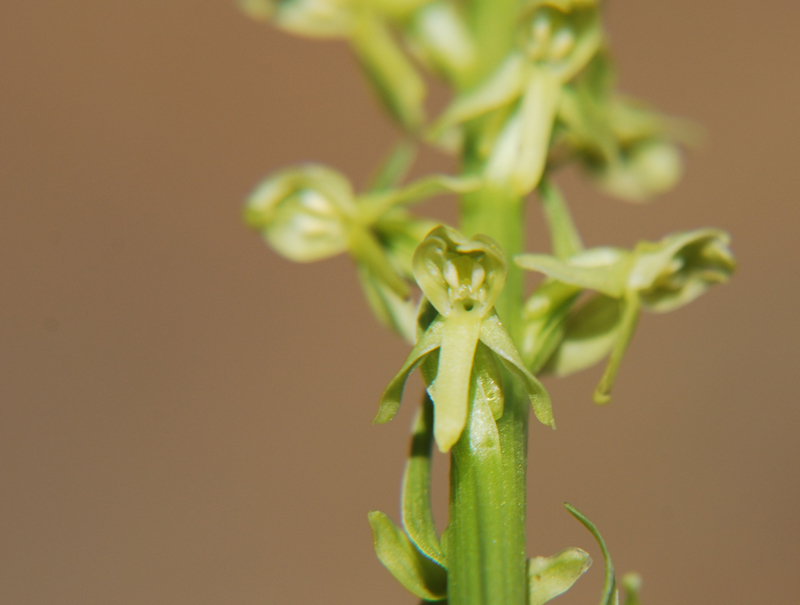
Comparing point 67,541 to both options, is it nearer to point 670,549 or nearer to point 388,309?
point 670,549

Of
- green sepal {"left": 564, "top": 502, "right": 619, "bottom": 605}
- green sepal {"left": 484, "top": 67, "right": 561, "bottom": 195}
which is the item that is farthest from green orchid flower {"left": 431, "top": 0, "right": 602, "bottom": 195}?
green sepal {"left": 564, "top": 502, "right": 619, "bottom": 605}

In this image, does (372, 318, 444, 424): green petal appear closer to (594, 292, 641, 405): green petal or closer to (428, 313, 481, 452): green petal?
(428, 313, 481, 452): green petal

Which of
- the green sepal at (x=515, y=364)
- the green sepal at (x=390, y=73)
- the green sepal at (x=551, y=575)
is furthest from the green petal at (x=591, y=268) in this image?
the green sepal at (x=390, y=73)

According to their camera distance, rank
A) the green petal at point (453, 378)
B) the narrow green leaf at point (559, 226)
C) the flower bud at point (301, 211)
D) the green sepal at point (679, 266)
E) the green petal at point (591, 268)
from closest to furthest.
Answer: the green petal at point (453, 378), the green petal at point (591, 268), the green sepal at point (679, 266), the narrow green leaf at point (559, 226), the flower bud at point (301, 211)

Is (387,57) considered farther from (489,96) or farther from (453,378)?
(453,378)

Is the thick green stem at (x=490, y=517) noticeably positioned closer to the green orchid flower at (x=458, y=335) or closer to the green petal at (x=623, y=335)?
the green orchid flower at (x=458, y=335)

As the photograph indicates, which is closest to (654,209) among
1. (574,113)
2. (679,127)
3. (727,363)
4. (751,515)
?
(727,363)

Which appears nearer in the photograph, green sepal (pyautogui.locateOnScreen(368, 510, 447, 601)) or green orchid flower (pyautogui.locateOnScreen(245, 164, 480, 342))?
green sepal (pyautogui.locateOnScreen(368, 510, 447, 601))
